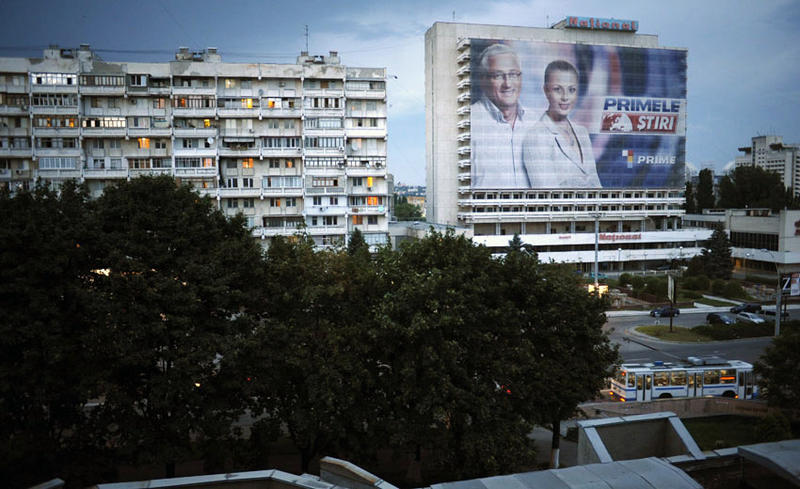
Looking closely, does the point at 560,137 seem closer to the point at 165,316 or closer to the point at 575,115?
the point at 575,115

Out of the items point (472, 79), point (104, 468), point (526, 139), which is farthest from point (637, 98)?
point (104, 468)

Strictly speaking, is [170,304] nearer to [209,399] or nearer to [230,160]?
[209,399]

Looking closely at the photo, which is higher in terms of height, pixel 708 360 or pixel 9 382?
pixel 9 382

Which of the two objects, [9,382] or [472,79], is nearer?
[9,382]

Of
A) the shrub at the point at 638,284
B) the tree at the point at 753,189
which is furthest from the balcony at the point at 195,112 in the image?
the tree at the point at 753,189

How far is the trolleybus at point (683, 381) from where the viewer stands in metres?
26.7

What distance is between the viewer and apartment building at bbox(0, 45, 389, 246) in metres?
47.6

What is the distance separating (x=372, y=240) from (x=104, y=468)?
39.4 meters

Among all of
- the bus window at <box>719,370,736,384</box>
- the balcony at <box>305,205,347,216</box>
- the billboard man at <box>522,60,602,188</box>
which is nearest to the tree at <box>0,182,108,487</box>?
the bus window at <box>719,370,736,384</box>

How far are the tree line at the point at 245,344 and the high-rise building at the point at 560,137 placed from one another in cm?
4865

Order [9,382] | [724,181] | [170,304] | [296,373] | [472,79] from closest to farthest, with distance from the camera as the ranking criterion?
[9,382] < [170,304] < [296,373] < [472,79] < [724,181]

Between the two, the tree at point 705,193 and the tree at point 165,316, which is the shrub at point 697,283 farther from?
the tree at point 165,316

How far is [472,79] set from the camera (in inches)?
2657

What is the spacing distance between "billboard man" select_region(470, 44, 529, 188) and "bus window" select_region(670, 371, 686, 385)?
144ft
